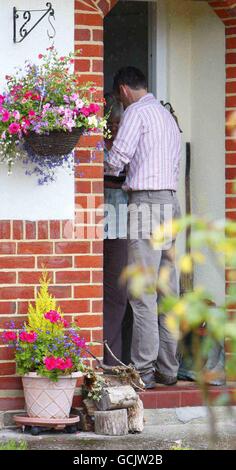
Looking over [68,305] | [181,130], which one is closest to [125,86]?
[181,130]

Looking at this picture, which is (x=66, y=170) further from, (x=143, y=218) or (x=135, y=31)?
(x=135, y=31)

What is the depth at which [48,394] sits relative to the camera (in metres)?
5.99

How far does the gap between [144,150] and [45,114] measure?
3.65ft

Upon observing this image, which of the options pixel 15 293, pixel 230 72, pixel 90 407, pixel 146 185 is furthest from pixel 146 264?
pixel 230 72

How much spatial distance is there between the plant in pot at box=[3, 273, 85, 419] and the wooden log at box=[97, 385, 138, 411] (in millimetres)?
178

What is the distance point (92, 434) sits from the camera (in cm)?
614

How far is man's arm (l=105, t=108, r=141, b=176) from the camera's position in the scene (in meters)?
6.66

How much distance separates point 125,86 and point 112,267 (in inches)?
49.9

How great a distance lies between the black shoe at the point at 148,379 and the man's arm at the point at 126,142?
133 centimetres

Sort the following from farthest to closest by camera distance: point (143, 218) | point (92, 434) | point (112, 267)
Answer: point (112, 267)
point (143, 218)
point (92, 434)

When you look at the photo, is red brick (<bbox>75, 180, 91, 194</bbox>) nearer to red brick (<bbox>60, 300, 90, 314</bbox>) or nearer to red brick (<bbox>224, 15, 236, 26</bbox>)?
red brick (<bbox>60, 300, 90, 314</bbox>)

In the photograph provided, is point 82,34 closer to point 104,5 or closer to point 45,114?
point 104,5

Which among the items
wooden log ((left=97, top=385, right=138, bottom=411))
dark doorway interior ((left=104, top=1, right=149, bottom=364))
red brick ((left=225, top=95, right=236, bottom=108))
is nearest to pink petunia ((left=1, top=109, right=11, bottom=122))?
wooden log ((left=97, top=385, right=138, bottom=411))

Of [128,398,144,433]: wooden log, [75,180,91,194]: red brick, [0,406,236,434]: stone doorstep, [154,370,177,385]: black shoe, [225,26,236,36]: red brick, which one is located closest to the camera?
[128,398,144,433]: wooden log
